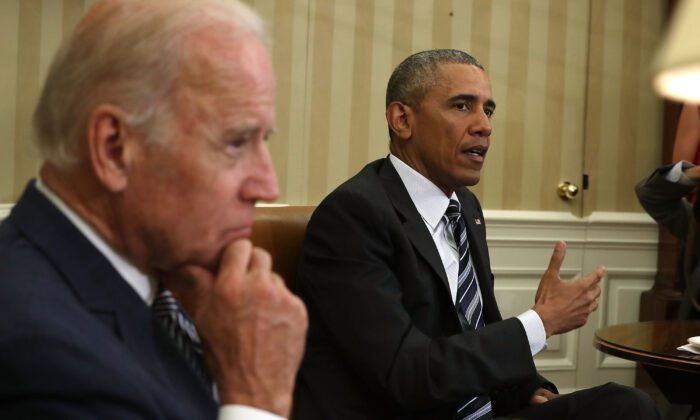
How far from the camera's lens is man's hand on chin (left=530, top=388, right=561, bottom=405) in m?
2.06

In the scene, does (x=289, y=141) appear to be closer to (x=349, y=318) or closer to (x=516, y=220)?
(x=516, y=220)

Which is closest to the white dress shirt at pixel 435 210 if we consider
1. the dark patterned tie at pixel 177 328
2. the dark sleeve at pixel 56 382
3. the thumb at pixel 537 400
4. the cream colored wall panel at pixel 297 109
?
the thumb at pixel 537 400

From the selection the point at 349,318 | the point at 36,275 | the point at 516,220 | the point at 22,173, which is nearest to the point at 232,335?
the point at 36,275

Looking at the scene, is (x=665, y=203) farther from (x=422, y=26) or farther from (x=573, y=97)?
(x=422, y=26)

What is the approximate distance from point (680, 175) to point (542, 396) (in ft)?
4.67

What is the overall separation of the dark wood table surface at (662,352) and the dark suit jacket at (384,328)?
579 millimetres

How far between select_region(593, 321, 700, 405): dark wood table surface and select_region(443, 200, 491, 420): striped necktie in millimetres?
521

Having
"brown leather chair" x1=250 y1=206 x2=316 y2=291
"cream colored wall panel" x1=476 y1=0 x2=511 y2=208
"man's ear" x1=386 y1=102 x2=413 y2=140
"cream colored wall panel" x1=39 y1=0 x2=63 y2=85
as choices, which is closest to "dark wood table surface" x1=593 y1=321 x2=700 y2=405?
"man's ear" x1=386 y1=102 x2=413 y2=140

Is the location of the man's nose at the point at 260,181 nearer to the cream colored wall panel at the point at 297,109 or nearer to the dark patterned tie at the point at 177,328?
the dark patterned tie at the point at 177,328

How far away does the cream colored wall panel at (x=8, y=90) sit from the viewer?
2986 millimetres

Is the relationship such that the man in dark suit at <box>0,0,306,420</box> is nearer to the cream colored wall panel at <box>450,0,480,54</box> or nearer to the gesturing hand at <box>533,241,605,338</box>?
the gesturing hand at <box>533,241,605,338</box>

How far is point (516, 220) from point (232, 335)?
3.10 metres

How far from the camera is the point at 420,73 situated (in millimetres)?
2252

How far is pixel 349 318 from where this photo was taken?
5.80ft
